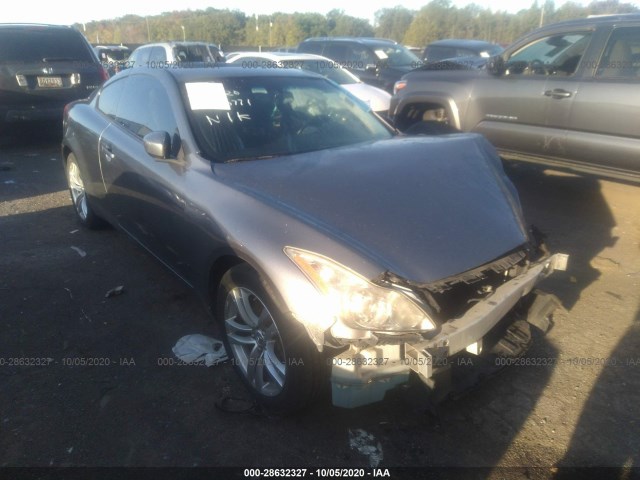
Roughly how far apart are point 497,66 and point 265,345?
479cm

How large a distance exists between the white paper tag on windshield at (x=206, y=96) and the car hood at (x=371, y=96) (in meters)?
5.99

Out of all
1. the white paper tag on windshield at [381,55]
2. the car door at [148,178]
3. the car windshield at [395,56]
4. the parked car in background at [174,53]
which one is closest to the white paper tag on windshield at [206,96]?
the car door at [148,178]

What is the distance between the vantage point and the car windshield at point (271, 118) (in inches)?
126

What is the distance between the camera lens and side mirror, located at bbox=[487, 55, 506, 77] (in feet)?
19.3

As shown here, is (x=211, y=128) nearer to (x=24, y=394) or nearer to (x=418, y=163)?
(x=418, y=163)

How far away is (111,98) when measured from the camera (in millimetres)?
4418

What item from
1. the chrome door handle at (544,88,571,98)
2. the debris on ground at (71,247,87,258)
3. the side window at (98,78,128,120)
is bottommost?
the debris on ground at (71,247,87,258)

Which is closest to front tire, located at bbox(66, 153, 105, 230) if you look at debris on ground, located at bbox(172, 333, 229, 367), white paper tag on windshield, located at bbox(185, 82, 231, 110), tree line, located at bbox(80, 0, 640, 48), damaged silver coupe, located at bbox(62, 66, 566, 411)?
damaged silver coupe, located at bbox(62, 66, 566, 411)

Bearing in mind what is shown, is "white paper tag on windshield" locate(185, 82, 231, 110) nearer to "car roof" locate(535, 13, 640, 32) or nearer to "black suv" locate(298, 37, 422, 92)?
"car roof" locate(535, 13, 640, 32)

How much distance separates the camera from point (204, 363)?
3.06 m

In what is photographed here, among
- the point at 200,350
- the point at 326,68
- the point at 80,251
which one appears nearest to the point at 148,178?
the point at 200,350

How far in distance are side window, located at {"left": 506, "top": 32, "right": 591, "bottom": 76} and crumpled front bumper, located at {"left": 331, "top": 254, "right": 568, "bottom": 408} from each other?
13.6 feet

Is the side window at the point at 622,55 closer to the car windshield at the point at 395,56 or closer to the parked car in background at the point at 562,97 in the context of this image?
the parked car in background at the point at 562,97

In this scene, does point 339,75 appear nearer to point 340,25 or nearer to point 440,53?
point 440,53
